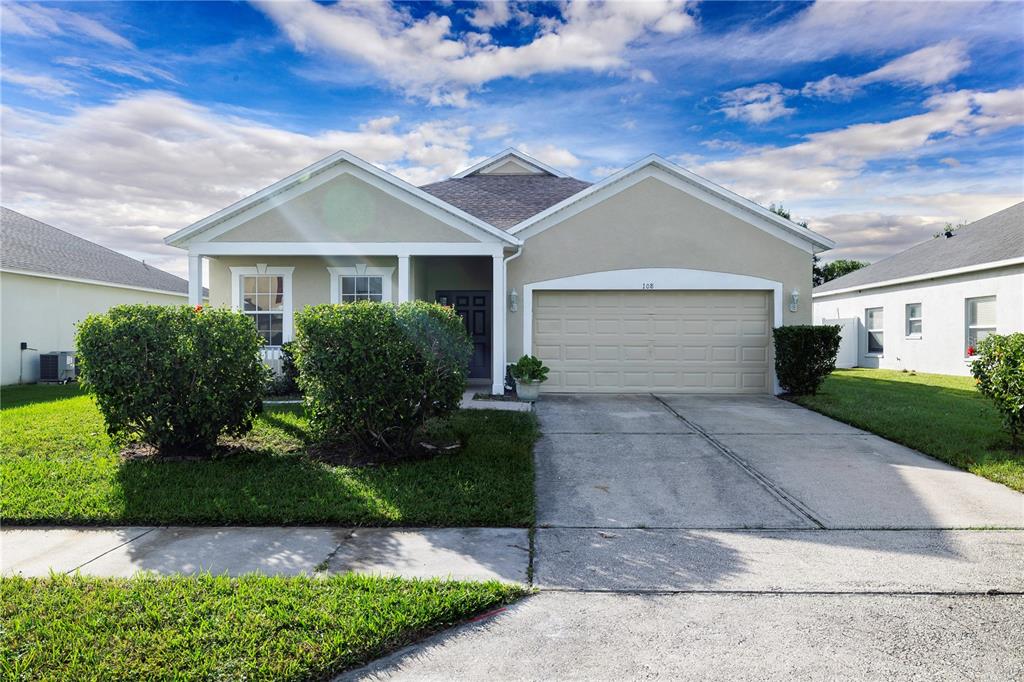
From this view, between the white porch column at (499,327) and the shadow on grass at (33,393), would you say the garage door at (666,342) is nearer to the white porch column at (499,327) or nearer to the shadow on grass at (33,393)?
the white porch column at (499,327)

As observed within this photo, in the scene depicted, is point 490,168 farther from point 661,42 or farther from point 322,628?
point 322,628

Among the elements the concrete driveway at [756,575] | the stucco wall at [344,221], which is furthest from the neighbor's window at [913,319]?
the stucco wall at [344,221]

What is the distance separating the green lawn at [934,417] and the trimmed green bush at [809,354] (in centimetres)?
36

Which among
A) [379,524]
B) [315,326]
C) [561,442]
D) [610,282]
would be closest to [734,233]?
[610,282]

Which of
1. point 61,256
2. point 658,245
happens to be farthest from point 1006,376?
point 61,256

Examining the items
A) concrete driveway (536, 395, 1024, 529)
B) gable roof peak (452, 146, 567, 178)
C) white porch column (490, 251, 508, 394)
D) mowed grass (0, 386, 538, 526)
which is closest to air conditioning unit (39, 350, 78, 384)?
mowed grass (0, 386, 538, 526)

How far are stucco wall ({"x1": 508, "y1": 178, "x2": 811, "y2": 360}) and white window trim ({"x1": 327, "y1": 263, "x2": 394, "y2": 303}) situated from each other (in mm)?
2756

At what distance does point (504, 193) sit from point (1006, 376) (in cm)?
1174

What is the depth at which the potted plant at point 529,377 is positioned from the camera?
1132 centimetres

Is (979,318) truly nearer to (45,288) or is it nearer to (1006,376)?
(1006,376)

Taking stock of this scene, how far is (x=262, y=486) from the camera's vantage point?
5.71 m

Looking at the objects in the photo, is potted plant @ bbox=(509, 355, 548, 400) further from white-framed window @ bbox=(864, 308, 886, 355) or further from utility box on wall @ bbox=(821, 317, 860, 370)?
white-framed window @ bbox=(864, 308, 886, 355)

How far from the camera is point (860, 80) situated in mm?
11953

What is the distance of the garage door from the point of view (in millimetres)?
12547
